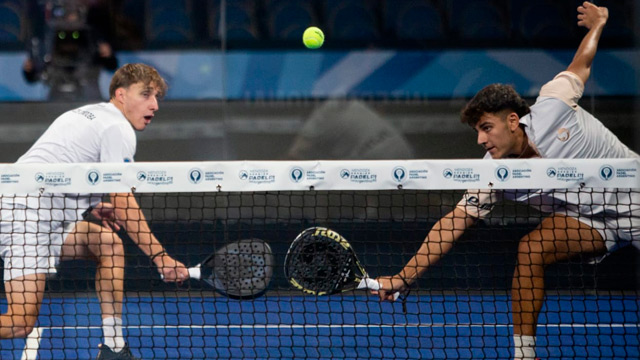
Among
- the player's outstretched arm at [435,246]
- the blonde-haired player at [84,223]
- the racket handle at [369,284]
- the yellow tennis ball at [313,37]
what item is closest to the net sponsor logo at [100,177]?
the blonde-haired player at [84,223]

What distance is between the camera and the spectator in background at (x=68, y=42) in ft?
22.7

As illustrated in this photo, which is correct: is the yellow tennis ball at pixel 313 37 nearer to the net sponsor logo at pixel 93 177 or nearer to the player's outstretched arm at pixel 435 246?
the player's outstretched arm at pixel 435 246

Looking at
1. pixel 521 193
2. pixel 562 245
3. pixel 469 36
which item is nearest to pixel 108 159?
pixel 521 193

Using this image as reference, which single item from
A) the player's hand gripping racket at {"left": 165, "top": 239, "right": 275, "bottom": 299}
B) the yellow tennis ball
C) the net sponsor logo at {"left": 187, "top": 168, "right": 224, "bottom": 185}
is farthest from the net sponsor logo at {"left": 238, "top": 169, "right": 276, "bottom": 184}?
the yellow tennis ball

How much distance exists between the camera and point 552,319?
4797 millimetres

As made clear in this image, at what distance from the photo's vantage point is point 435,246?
3396 mm

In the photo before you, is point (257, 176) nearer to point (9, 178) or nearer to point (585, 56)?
point (9, 178)

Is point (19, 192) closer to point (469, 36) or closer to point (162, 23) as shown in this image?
point (162, 23)

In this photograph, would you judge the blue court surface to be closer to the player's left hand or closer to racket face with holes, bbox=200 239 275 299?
racket face with holes, bbox=200 239 275 299

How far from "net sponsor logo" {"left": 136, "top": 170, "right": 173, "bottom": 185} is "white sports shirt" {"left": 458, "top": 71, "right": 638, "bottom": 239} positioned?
1219 mm

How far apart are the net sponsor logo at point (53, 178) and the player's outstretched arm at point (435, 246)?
130 cm

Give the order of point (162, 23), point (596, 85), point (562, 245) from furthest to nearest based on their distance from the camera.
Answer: point (162, 23) → point (596, 85) → point (562, 245)

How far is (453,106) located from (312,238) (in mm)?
3714

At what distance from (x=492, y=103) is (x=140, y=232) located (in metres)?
1.58
